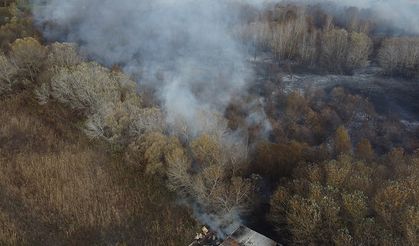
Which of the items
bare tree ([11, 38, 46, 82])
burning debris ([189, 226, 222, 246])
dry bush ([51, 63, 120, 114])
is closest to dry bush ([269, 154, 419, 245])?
burning debris ([189, 226, 222, 246])

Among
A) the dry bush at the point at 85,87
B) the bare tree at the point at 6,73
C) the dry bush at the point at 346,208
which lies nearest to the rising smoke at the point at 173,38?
the dry bush at the point at 85,87

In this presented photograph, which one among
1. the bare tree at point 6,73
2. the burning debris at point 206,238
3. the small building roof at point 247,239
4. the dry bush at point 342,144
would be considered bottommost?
the burning debris at point 206,238

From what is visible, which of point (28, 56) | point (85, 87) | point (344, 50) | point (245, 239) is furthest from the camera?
point (344, 50)

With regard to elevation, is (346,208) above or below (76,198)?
above

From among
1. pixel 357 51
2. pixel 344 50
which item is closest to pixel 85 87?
pixel 344 50

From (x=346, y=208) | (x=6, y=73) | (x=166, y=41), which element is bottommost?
(x=346, y=208)

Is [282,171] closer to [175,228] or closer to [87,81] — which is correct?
[175,228]

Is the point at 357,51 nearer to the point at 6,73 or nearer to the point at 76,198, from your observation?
the point at 76,198

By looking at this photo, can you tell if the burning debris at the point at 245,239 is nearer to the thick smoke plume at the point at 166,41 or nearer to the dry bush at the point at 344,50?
the thick smoke plume at the point at 166,41
